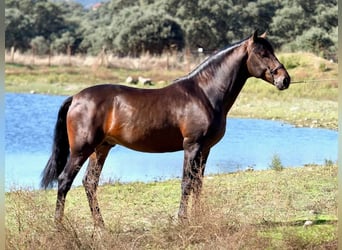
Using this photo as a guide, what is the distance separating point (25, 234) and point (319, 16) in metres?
19.5

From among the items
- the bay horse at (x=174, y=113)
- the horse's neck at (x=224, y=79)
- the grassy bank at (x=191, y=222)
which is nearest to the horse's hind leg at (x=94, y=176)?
the bay horse at (x=174, y=113)

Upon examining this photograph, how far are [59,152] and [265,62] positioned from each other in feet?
5.02

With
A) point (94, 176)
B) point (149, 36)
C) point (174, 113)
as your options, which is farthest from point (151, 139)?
point (149, 36)

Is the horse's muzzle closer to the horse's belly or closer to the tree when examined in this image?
the horse's belly

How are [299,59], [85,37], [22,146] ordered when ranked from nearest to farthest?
[22,146], [299,59], [85,37]

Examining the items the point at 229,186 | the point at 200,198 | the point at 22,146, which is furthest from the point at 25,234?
the point at 22,146

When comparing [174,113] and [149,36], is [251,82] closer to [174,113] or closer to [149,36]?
[149,36]

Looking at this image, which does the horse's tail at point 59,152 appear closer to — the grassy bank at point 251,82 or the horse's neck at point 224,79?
the horse's neck at point 224,79

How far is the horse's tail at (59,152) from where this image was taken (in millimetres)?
4805

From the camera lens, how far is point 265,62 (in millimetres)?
4625

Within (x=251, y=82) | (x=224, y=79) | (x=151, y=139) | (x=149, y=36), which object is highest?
(x=224, y=79)

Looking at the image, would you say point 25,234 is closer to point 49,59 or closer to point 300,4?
point 49,59

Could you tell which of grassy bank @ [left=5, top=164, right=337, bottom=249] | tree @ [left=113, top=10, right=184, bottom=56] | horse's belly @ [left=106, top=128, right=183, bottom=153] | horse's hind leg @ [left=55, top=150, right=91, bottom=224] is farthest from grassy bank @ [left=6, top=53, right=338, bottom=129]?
horse's hind leg @ [left=55, top=150, right=91, bottom=224]

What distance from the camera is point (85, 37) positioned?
86.4 ft
